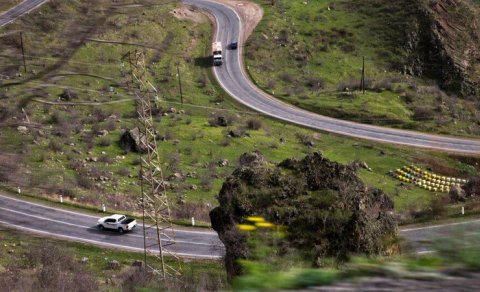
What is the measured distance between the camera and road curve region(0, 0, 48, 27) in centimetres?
717

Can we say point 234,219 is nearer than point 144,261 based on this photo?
Yes

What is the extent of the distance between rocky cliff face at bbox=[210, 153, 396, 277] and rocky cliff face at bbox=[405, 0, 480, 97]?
41813 millimetres

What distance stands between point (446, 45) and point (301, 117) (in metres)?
21.7

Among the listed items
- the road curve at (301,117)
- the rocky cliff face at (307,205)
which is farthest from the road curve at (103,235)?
the road curve at (301,117)

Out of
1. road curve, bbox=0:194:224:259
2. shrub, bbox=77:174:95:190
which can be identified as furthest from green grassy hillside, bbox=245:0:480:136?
road curve, bbox=0:194:224:259

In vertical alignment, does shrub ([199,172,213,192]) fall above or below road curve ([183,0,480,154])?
below

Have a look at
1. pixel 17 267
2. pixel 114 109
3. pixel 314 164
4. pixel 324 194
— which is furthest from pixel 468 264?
pixel 114 109

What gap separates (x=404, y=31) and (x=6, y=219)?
179ft

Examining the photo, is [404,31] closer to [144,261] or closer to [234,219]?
[144,261]

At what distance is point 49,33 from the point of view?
292 inches

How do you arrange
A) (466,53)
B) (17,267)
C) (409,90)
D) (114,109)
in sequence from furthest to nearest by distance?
(466,53), (409,90), (114,109), (17,267)

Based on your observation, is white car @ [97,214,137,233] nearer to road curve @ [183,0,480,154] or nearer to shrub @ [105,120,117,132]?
shrub @ [105,120,117,132]

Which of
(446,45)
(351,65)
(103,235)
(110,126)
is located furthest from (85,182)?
(446,45)

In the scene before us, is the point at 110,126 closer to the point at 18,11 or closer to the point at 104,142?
the point at 104,142
